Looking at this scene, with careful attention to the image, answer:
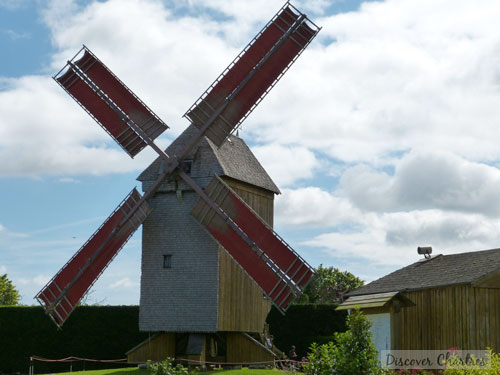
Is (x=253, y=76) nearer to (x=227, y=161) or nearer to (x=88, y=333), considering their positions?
(x=227, y=161)

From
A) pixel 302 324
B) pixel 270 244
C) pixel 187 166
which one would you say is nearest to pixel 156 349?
pixel 270 244

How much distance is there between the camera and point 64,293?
25125 millimetres

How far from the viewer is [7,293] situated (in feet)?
194

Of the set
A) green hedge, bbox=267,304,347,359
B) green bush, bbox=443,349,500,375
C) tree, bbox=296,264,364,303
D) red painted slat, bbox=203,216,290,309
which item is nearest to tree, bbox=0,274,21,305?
tree, bbox=296,264,364,303

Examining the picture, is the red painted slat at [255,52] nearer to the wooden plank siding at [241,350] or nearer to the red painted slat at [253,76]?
the red painted slat at [253,76]

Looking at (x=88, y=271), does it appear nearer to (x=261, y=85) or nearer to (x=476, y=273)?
(x=261, y=85)

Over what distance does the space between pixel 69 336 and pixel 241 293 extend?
30.8ft

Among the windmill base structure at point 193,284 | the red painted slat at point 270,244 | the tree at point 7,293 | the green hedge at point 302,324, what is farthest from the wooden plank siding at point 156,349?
the tree at point 7,293

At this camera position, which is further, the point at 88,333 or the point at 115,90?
the point at 88,333

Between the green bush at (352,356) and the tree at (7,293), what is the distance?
48538 mm

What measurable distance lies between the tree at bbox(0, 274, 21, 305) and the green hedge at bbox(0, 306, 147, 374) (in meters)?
27.9

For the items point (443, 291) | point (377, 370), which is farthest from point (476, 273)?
point (377, 370)

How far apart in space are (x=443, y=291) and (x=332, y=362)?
888cm

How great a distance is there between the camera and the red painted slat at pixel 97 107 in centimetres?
2548
